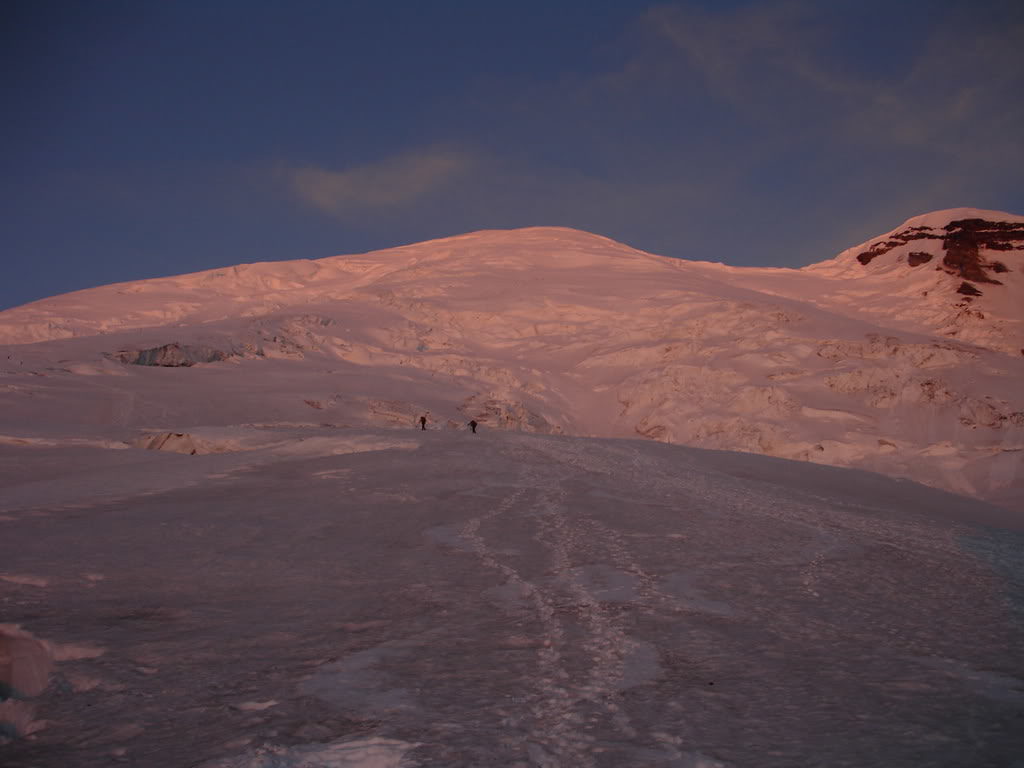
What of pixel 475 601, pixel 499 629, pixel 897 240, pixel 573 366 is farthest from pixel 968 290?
pixel 499 629

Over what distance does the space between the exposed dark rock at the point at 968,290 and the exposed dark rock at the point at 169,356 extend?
6295 centimetres

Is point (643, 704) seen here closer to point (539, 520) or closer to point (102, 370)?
point (539, 520)

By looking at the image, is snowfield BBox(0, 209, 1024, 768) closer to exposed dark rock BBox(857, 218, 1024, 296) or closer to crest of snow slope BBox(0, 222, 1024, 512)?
crest of snow slope BBox(0, 222, 1024, 512)

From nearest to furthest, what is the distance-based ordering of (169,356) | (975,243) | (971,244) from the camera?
(169,356), (971,244), (975,243)

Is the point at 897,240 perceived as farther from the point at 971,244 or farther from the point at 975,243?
the point at 971,244

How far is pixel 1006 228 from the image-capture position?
2906 inches

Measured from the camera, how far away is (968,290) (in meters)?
63.6

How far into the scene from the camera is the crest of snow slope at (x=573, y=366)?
36125 millimetres

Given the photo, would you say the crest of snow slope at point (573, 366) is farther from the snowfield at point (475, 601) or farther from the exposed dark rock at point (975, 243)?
the exposed dark rock at point (975, 243)

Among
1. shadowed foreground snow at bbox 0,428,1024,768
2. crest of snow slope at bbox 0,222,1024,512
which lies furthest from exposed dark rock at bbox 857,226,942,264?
shadowed foreground snow at bbox 0,428,1024,768

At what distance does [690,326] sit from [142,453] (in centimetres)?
4122

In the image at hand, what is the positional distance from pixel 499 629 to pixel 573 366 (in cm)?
4585

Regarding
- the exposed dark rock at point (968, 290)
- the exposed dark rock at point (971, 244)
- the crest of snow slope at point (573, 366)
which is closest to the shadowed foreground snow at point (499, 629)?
the crest of snow slope at point (573, 366)

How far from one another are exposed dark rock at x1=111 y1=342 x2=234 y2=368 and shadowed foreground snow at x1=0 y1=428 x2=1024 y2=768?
2900 centimetres
